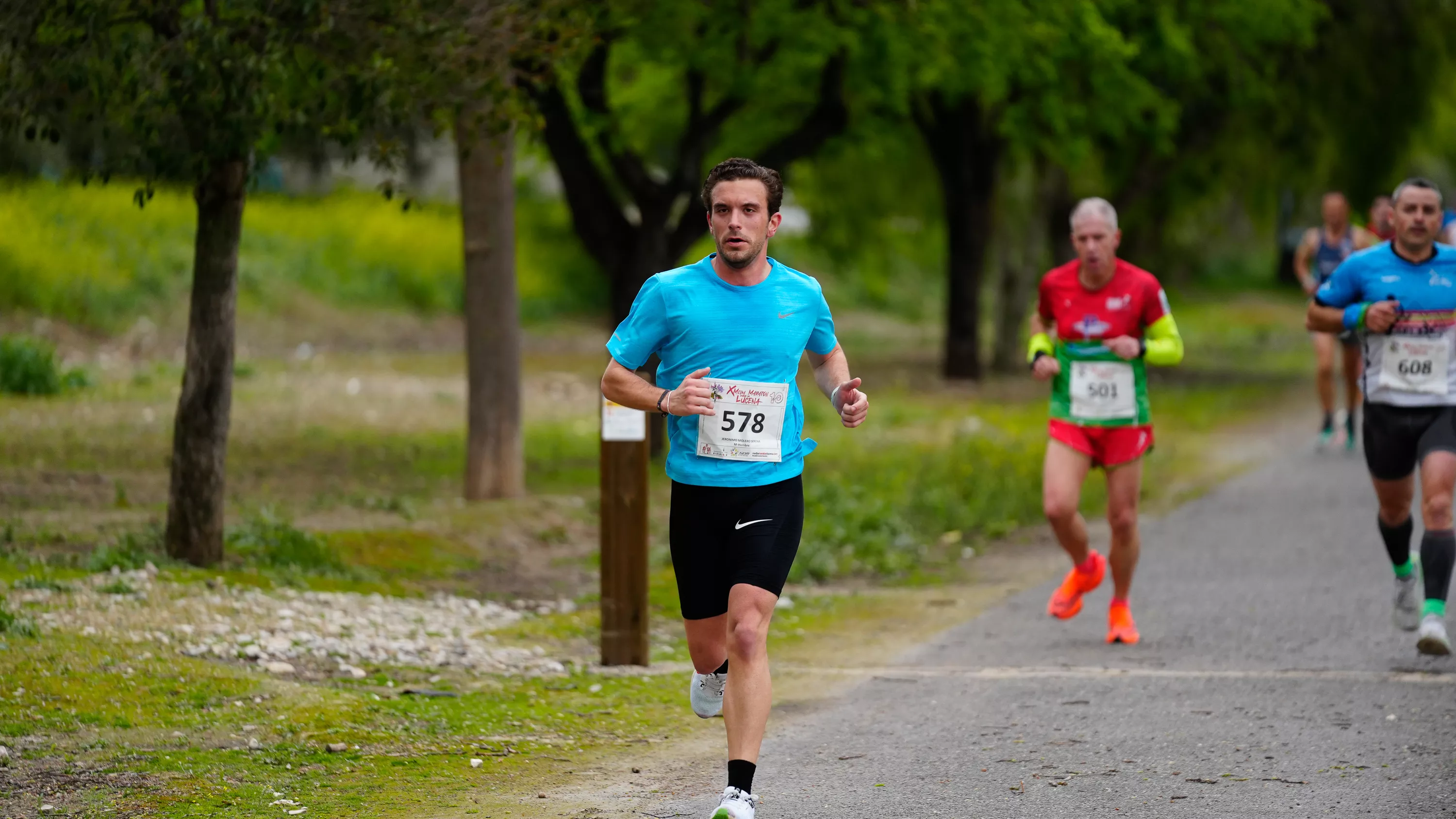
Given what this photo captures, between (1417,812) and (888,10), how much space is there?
11342 mm

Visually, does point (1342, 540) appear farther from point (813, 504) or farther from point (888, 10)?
point (888, 10)

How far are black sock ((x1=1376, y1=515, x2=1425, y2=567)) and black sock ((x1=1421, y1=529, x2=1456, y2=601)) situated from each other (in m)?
0.41

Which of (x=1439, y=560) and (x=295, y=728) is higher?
(x=1439, y=560)

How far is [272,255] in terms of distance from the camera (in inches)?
1357

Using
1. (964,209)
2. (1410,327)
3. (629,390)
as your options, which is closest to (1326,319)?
(1410,327)

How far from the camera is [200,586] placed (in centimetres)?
948

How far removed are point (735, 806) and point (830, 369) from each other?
5.12ft

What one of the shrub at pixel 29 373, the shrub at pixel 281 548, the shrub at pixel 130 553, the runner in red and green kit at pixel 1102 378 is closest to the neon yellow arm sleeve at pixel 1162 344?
the runner in red and green kit at pixel 1102 378

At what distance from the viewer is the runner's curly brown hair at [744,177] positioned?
6.00m

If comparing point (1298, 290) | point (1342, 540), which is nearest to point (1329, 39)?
point (1342, 540)

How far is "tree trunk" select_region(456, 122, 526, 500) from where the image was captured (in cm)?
1398

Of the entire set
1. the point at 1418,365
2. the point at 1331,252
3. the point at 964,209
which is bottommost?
the point at 1418,365

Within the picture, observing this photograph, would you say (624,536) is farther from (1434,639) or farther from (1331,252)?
(1331,252)

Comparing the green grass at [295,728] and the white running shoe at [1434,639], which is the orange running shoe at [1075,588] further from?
the green grass at [295,728]
